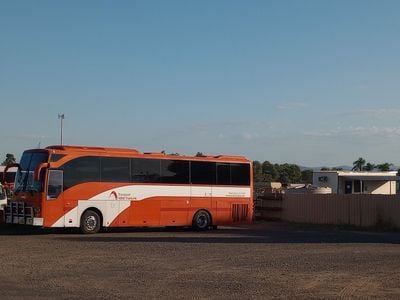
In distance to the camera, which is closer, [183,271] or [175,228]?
[183,271]

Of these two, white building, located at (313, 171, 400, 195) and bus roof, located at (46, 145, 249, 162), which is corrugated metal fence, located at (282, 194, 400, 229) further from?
white building, located at (313, 171, 400, 195)

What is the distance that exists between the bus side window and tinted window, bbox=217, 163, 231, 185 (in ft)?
25.1

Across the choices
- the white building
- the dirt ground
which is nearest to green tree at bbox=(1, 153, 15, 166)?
the white building

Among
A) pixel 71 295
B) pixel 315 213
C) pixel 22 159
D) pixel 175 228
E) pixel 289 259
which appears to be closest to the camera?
pixel 71 295

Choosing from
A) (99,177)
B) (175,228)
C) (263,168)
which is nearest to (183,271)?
(99,177)

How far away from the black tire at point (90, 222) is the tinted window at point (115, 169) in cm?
140

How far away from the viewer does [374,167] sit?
136m

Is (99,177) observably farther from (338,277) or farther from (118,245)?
(338,277)

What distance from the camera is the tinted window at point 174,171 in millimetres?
26562

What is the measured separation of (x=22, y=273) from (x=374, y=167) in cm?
12947

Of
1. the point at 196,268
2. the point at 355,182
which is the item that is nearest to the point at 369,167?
the point at 355,182

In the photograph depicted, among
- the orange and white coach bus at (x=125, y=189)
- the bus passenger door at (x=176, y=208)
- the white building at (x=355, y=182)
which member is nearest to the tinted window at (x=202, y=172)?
the orange and white coach bus at (x=125, y=189)

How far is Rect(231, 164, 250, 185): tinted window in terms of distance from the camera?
28.7 metres

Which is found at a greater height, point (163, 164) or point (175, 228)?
point (163, 164)
